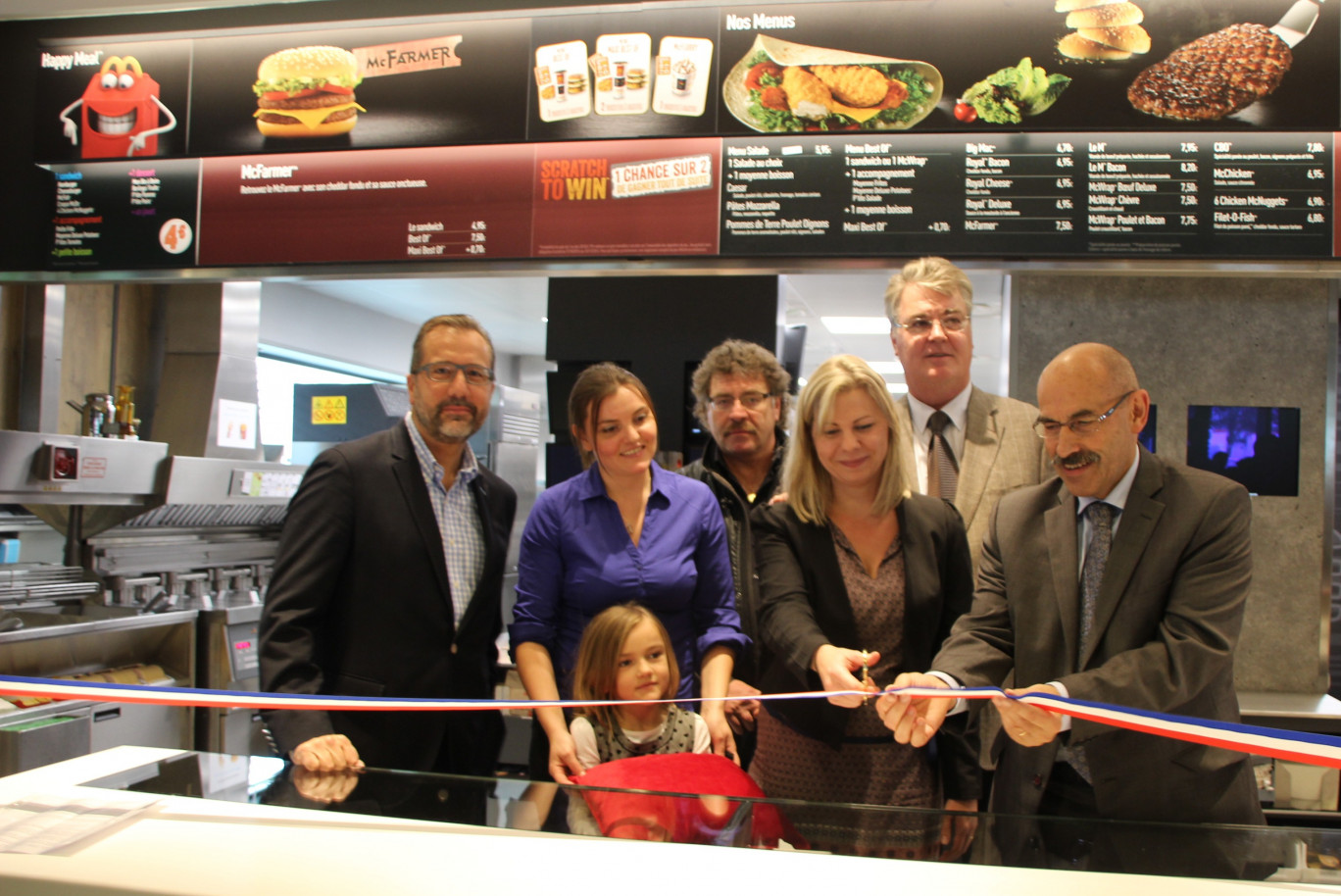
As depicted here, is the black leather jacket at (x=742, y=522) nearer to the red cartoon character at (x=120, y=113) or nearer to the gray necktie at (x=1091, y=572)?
the gray necktie at (x=1091, y=572)

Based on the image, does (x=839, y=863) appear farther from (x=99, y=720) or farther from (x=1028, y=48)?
(x=99, y=720)

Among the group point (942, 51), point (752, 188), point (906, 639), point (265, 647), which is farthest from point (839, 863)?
point (942, 51)

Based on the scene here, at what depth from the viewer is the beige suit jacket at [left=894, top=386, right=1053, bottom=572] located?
89.0 inches

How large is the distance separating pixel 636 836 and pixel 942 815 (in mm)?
376

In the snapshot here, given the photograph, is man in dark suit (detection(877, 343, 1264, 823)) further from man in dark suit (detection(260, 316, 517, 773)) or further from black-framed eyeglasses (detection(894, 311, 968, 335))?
man in dark suit (detection(260, 316, 517, 773))

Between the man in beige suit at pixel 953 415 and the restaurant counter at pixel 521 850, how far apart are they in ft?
4.09

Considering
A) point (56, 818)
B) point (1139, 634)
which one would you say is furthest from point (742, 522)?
point (56, 818)

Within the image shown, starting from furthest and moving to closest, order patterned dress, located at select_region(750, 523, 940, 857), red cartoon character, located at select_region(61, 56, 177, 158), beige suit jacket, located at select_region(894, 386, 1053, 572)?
red cartoon character, located at select_region(61, 56, 177, 158)
beige suit jacket, located at select_region(894, 386, 1053, 572)
patterned dress, located at select_region(750, 523, 940, 857)

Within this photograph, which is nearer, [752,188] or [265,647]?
[265,647]

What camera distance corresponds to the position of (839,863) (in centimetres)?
97

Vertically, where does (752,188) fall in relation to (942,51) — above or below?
below

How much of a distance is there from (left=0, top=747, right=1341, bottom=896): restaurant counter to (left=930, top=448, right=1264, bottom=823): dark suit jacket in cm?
57

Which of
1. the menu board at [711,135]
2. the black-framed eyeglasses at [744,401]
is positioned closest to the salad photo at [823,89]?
the menu board at [711,135]

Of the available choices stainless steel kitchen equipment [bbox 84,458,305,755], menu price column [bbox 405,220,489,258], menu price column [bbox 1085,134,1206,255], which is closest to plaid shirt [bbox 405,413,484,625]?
menu price column [bbox 405,220,489,258]
